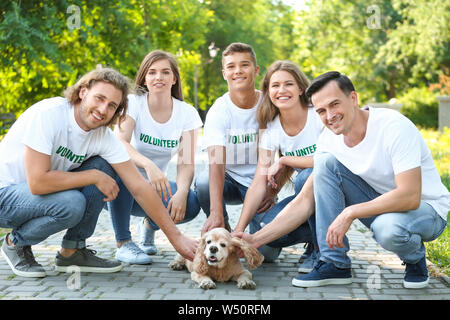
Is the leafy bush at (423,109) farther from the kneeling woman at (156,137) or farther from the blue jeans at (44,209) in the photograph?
the blue jeans at (44,209)

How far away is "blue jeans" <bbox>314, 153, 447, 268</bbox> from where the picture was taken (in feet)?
13.4

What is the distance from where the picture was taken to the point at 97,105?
14.6ft

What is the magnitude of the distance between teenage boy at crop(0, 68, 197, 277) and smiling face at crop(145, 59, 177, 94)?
2.99 feet

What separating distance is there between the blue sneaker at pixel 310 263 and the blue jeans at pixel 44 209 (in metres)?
1.89

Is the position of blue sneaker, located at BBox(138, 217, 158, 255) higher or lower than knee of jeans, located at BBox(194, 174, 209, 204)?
lower

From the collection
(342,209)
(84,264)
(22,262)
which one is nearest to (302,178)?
(342,209)

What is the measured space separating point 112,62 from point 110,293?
51.9 ft

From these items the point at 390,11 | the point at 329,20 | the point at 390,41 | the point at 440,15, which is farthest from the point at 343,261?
the point at 329,20

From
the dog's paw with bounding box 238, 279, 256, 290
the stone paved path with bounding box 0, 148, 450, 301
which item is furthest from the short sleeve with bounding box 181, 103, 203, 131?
the dog's paw with bounding box 238, 279, 256, 290

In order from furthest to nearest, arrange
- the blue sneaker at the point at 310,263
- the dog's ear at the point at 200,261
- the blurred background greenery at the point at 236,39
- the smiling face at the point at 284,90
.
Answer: the blurred background greenery at the point at 236,39, the smiling face at the point at 284,90, the blue sneaker at the point at 310,263, the dog's ear at the point at 200,261

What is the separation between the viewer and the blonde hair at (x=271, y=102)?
5168 mm

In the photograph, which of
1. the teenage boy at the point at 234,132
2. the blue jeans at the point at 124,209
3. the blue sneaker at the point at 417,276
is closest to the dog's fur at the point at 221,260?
the teenage boy at the point at 234,132

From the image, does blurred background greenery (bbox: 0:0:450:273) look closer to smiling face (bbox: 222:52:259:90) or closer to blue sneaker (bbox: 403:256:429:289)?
blue sneaker (bbox: 403:256:429:289)

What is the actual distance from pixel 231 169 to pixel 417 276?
7.03 feet
